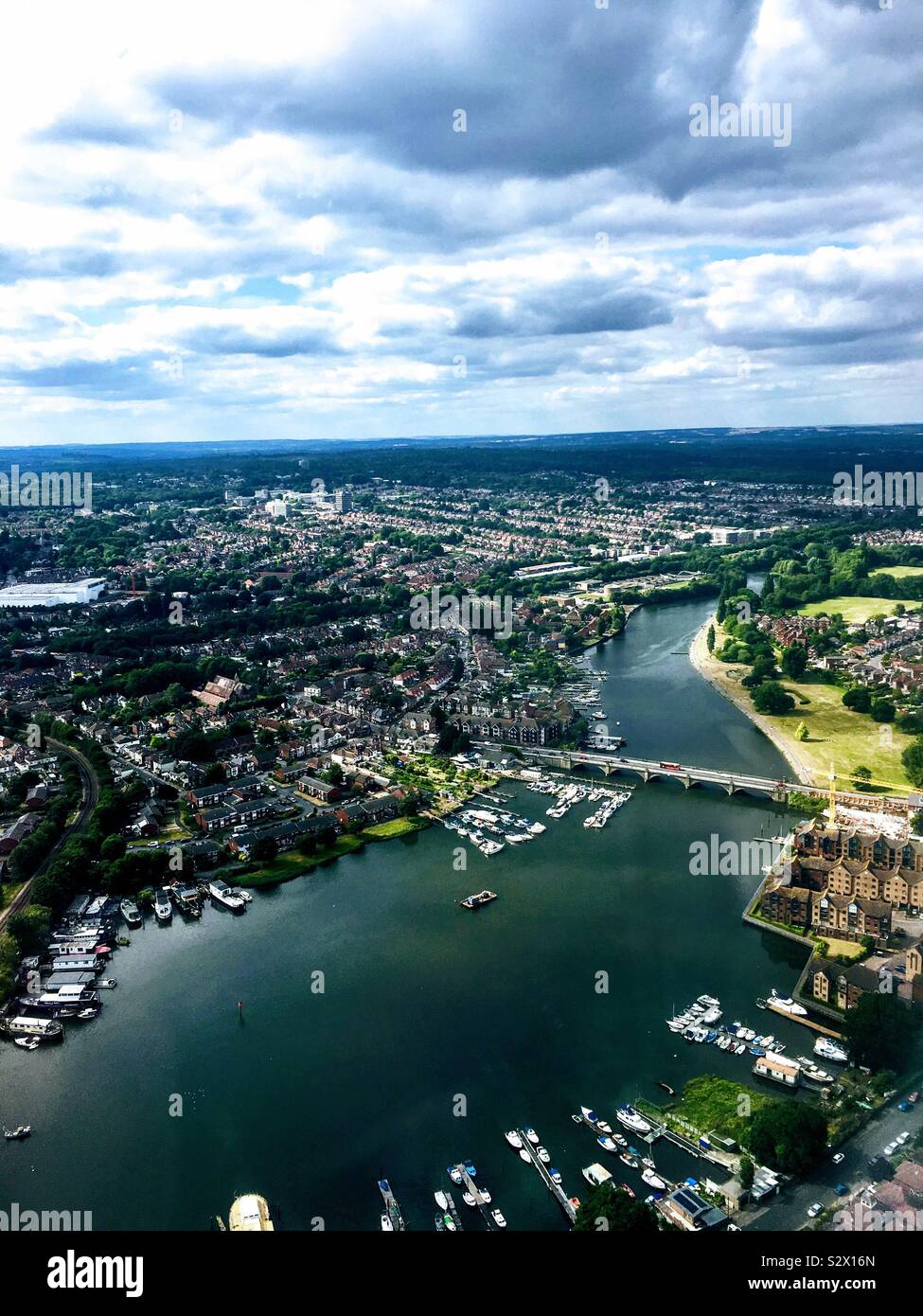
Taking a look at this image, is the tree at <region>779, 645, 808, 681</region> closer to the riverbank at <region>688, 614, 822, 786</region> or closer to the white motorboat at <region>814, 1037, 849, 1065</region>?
the riverbank at <region>688, 614, 822, 786</region>

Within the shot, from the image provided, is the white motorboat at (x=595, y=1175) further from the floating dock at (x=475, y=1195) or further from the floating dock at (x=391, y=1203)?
the floating dock at (x=391, y=1203)

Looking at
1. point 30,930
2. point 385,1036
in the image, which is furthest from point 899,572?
point 30,930

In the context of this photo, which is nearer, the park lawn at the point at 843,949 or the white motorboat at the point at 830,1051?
the white motorboat at the point at 830,1051

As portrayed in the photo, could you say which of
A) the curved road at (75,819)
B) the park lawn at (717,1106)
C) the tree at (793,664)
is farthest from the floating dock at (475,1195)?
the tree at (793,664)

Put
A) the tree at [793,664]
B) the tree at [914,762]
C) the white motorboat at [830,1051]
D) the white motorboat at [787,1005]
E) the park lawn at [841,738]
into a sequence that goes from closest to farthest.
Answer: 1. the white motorboat at [830,1051]
2. the white motorboat at [787,1005]
3. the tree at [914,762]
4. the park lawn at [841,738]
5. the tree at [793,664]

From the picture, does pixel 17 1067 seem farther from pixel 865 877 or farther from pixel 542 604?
pixel 542 604

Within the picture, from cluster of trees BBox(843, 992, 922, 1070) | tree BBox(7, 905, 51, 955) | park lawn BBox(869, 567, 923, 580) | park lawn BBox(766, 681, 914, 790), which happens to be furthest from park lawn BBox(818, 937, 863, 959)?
park lawn BBox(869, 567, 923, 580)
